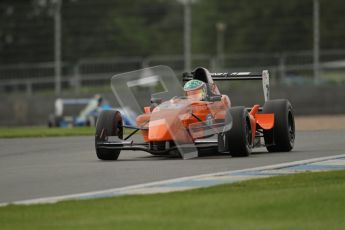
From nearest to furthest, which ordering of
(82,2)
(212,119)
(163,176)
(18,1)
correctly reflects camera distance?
(163,176) < (212,119) < (82,2) < (18,1)

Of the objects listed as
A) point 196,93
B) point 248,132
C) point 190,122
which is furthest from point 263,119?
point 190,122

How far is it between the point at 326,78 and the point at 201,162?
2226cm

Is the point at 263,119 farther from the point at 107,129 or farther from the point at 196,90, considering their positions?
the point at 107,129

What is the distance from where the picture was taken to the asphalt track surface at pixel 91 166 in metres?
11.8

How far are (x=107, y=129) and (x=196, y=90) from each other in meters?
1.46

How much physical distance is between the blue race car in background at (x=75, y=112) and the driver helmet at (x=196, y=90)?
15.3 metres

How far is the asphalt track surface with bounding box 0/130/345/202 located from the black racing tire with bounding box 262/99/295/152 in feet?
0.73

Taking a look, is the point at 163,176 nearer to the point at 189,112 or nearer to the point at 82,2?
the point at 189,112

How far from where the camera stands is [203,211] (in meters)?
9.34

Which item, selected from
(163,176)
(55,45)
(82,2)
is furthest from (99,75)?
(163,176)

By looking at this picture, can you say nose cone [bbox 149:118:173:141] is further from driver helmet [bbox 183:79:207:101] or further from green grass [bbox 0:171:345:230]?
green grass [bbox 0:171:345:230]

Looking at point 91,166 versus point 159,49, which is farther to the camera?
point 159,49

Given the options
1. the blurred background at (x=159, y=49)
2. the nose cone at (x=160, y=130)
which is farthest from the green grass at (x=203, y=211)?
the blurred background at (x=159, y=49)

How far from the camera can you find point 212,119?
15570mm
